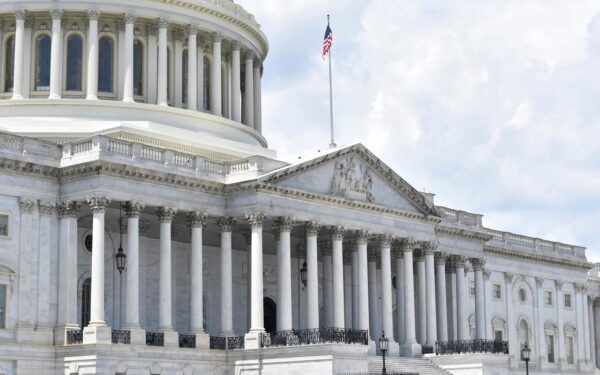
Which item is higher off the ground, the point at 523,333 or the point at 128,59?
the point at 128,59

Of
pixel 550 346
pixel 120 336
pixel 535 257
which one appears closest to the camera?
pixel 120 336

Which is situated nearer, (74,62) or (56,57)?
(56,57)

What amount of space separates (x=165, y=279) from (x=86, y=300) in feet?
15.2

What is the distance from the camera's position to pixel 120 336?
56500 mm

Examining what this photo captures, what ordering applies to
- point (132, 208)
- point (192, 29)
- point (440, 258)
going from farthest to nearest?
point (440, 258), point (192, 29), point (132, 208)

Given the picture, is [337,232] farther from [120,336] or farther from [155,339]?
[120,336]

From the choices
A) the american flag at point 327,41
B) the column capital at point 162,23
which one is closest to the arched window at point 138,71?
the column capital at point 162,23

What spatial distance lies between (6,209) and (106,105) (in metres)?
16.0

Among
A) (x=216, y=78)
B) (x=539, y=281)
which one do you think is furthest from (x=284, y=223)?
(x=539, y=281)

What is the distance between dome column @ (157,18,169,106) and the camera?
7369cm

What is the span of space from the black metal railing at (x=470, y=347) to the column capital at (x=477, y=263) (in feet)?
25.3

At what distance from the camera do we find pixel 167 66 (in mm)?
75688

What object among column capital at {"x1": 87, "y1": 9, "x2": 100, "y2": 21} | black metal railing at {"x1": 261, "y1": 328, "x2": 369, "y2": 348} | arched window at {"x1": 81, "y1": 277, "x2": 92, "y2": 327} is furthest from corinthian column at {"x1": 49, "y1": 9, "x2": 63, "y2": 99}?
black metal railing at {"x1": 261, "y1": 328, "x2": 369, "y2": 348}

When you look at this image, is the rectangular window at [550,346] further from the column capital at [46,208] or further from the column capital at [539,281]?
the column capital at [46,208]
